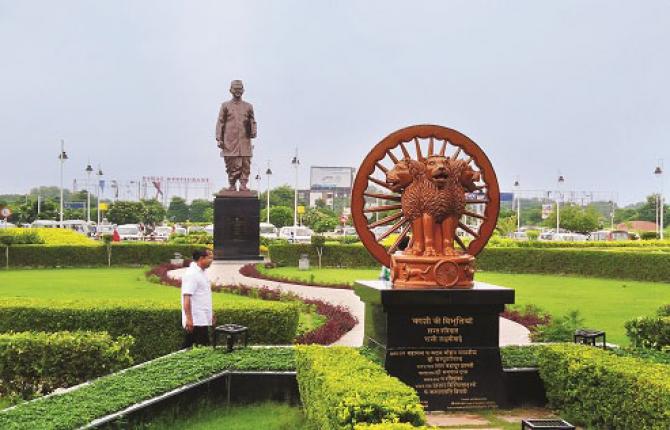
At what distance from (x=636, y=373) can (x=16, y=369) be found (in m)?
5.41

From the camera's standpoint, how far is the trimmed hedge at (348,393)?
14.4ft

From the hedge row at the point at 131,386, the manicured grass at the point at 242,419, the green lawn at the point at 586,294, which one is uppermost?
the hedge row at the point at 131,386

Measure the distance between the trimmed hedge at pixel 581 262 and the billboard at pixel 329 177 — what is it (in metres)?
66.4

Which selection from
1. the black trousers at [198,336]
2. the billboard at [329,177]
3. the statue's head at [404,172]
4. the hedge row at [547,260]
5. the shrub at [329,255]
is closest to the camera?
the statue's head at [404,172]

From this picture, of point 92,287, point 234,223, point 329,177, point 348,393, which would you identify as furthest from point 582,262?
point 329,177

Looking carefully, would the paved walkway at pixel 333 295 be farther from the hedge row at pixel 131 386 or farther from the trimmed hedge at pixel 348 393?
the trimmed hedge at pixel 348 393

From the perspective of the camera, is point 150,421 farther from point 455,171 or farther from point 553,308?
point 553,308

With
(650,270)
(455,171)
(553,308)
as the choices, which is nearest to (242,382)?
(455,171)

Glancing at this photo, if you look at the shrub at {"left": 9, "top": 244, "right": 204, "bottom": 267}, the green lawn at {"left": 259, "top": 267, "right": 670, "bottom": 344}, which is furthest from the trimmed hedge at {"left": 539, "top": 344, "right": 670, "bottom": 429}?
the shrub at {"left": 9, "top": 244, "right": 204, "bottom": 267}

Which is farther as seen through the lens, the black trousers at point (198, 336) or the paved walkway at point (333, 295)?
the paved walkway at point (333, 295)

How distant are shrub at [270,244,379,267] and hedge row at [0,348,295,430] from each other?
59.5 ft

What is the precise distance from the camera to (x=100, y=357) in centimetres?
672

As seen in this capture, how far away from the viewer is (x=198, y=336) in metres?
7.80

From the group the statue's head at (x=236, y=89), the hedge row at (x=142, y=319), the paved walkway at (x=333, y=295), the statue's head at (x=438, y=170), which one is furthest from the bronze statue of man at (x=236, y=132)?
the statue's head at (x=438, y=170)
